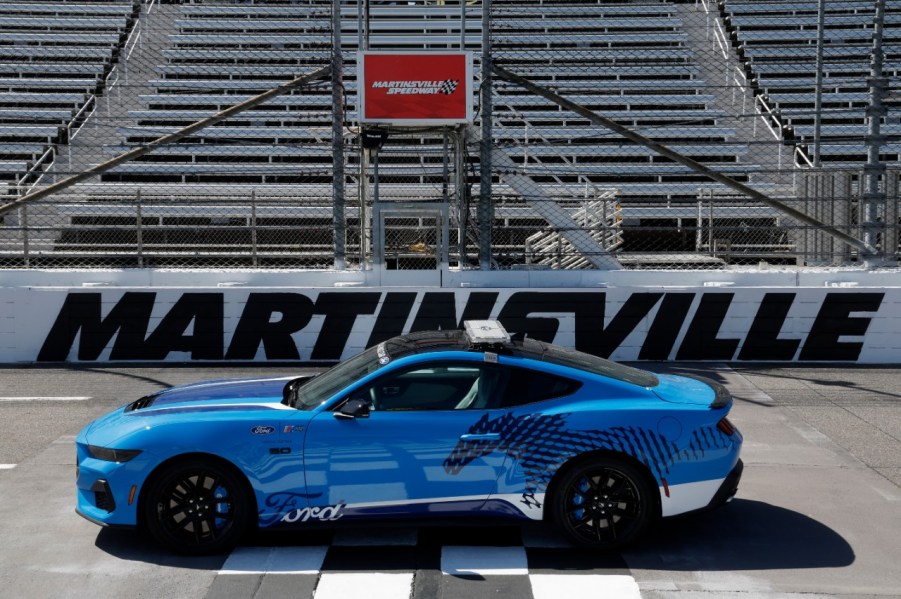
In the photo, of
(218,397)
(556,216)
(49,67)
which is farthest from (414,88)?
(49,67)

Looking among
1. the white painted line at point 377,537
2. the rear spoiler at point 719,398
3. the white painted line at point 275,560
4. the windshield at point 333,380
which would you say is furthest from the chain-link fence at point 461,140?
the white painted line at point 275,560

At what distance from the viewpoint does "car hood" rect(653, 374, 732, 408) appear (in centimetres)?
591

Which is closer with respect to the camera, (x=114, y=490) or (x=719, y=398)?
(x=114, y=490)

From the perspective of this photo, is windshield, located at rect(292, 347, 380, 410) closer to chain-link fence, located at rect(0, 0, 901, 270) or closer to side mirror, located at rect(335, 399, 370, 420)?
side mirror, located at rect(335, 399, 370, 420)

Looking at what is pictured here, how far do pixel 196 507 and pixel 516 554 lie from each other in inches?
70.6

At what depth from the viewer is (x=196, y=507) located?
562 centimetres

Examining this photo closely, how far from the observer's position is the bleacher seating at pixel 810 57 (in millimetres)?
20734

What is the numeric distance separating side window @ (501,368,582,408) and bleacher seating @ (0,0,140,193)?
15.7m

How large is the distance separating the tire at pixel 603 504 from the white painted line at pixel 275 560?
53.5 inches

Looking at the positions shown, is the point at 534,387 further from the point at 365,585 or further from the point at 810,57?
the point at 810,57

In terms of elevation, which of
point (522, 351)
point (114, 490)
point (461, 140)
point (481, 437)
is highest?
point (461, 140)

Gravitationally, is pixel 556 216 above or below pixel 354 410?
above

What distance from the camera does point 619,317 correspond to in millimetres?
11820

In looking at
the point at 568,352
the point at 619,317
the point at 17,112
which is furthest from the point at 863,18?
the point at 568,352
